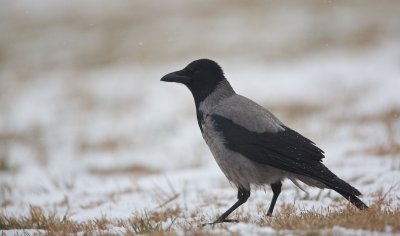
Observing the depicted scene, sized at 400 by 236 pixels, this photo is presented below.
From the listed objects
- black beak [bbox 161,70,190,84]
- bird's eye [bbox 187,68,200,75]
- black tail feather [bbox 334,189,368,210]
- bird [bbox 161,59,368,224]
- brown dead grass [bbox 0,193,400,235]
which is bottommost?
brown dead grass [bbox 0,193,400,235]

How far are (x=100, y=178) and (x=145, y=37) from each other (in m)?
17.3

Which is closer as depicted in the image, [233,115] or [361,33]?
[233,115]

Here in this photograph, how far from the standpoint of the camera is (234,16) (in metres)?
27.5

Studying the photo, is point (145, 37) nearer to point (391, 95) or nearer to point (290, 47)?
point (290, 47)

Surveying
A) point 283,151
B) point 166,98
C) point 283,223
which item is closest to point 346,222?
point 283,223

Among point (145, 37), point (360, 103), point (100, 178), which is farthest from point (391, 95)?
point (145, 37)

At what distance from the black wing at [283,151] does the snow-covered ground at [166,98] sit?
0.56 metres

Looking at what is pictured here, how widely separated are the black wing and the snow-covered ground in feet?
1.84

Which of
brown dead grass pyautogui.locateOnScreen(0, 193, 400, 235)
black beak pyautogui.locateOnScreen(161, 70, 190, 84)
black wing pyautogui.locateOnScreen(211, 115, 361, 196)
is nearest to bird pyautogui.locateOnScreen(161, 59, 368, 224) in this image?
black wing pyautogui.locateOnScreen(211, 115, 361, 196)

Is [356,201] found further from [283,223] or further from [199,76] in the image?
[199,76]

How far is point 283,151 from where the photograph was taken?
452 cm

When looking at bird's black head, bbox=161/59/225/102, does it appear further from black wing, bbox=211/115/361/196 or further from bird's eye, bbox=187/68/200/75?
black wing, bbox=211/115/361/196

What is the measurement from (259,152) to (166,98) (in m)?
12.2

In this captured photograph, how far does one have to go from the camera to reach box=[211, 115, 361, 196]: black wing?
4.46m
